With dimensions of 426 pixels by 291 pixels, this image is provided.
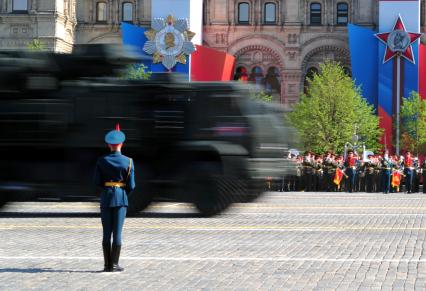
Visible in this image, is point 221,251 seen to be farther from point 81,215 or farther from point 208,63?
point 208,63

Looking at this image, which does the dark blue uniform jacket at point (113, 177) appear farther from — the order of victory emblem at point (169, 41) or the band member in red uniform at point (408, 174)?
the order of victory emblem at point (169, 41)

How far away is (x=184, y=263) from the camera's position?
13.9 metres

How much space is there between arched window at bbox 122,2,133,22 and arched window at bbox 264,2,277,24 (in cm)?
1129

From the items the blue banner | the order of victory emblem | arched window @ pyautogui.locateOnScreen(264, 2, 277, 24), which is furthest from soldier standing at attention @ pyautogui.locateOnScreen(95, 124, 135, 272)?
arched window @ pyautogui.locateOnScreen(264, 2, 277, 24)

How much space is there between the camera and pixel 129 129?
20484 mm

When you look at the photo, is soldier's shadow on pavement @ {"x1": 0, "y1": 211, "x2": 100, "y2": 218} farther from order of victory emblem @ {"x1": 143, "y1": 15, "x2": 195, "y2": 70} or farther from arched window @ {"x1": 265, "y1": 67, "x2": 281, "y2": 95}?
arched window @ {"x1": 265, "y1": 67, "x2": 281, "y2": 95}

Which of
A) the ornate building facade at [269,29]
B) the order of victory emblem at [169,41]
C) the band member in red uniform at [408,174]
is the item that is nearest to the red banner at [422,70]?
the ornate building facade at [269,29]

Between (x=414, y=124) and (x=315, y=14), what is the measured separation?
49.2 ft

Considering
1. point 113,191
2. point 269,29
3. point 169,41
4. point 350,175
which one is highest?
point 269,29

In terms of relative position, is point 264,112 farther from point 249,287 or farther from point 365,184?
point 365,184

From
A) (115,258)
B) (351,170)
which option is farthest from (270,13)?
(115,258)

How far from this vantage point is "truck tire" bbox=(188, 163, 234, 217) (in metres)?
20.5

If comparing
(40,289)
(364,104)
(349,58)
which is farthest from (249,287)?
(349,58)

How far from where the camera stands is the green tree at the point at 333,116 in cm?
7581
